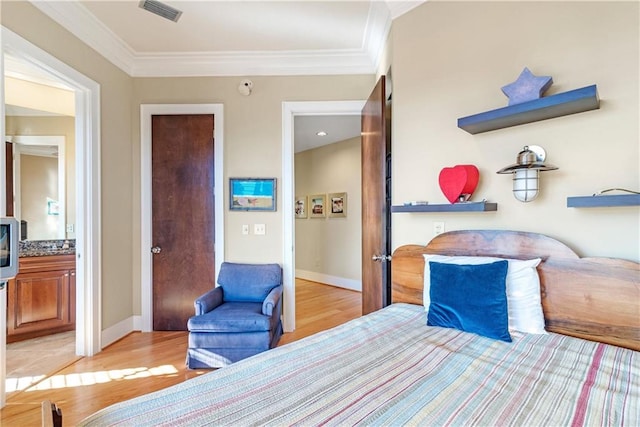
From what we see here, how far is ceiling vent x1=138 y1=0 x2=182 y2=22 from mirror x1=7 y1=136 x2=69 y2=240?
2.19 m

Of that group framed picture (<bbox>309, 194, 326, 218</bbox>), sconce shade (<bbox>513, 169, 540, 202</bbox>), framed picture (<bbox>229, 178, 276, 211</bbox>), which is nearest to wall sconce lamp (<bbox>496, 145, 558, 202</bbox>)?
sconce shade (<bbox>513, 169, 540, 202</bbox>)

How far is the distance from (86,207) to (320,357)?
103 inches

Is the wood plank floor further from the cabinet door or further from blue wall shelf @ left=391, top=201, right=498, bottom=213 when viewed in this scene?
blue wall shelf @ left=391, top=201, right=498, bottom=213

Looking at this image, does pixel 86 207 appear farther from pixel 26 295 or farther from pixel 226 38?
pixel 226 38

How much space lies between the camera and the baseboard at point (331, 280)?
507 cm

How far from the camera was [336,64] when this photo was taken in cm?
309

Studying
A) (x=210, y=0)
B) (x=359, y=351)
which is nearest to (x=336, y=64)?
(x=210, y=0)

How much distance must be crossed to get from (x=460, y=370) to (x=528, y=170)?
3.64ft

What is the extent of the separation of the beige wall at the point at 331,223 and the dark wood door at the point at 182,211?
2599 mm

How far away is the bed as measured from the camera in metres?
0.85

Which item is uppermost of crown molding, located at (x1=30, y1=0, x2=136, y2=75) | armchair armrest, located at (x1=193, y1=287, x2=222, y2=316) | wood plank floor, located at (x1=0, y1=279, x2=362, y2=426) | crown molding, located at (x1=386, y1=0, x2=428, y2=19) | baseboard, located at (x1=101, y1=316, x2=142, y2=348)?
crown molding, located at (x1=30, y1=0, x2=136, y2=75)

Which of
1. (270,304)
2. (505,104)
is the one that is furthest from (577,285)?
(270,304)

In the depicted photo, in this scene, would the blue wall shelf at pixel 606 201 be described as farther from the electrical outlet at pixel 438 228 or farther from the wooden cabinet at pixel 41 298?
the wooden cabinet at pixel 41 298

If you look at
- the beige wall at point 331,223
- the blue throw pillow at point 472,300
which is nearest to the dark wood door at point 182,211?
the blue throw pillow at point 472,300
